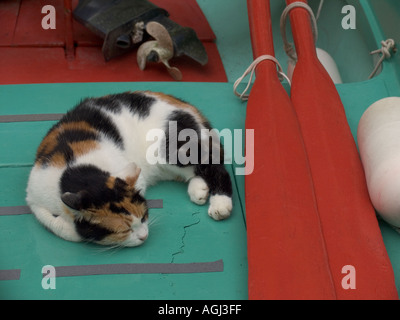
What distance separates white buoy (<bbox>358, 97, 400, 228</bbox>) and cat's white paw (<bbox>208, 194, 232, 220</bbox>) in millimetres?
386

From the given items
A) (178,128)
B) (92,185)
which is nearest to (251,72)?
(178,128)

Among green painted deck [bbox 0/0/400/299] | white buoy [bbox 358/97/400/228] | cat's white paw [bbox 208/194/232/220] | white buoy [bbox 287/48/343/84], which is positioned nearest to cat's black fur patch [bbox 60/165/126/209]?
green painted deck [bbox 0/0/400/299]

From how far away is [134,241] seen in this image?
1.31 m

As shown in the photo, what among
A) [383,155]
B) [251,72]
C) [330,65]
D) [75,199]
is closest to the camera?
[75,199]

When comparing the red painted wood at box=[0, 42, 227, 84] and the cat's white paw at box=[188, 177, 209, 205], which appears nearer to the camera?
the cat's white paw at box=[188, 177, 209, 205]

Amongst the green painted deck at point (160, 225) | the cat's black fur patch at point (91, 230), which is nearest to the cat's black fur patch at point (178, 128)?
the green painted deck at point (160, 225)

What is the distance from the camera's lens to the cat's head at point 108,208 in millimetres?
1259

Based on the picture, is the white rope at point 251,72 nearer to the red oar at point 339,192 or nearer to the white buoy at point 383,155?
the red oar at point 339,192

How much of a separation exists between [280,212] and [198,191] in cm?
30

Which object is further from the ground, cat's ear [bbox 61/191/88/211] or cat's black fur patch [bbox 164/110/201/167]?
cat's black fur patch [bbox 164/110/201/167]

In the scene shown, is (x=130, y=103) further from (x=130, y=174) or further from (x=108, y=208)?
(x=108, y=208)

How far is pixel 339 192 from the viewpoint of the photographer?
1.33 metres

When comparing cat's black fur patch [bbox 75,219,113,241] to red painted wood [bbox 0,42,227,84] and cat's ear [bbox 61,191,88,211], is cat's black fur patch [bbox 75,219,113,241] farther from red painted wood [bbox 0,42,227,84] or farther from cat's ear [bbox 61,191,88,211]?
red painted wood [bbox 0,42,227,84]

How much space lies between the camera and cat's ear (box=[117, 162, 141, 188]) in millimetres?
1330
